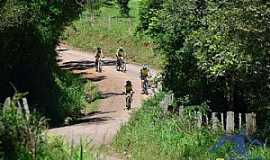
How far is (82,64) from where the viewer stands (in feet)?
156

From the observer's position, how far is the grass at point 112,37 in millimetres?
52781

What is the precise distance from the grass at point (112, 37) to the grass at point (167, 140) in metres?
27.6

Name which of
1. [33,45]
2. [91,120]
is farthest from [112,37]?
[33,45]

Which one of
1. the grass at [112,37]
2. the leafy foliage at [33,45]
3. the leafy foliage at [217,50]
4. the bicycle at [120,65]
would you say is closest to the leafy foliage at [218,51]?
the leafy foliage at [217,50]

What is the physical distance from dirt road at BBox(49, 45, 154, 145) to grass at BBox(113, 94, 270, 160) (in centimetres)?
65

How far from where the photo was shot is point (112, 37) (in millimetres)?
56938

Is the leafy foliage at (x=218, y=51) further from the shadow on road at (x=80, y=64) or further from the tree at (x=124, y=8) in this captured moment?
the tree at (x=124, y=8)

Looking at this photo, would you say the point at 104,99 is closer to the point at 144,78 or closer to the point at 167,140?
the point at 144,78

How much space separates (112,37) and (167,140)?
128ft

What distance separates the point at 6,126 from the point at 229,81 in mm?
14694

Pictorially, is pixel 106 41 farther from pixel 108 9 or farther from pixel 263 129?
pixel 263 129

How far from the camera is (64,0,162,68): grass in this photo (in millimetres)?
52781

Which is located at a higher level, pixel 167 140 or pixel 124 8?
pixel 167 140

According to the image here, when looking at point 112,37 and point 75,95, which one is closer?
point 75,95
